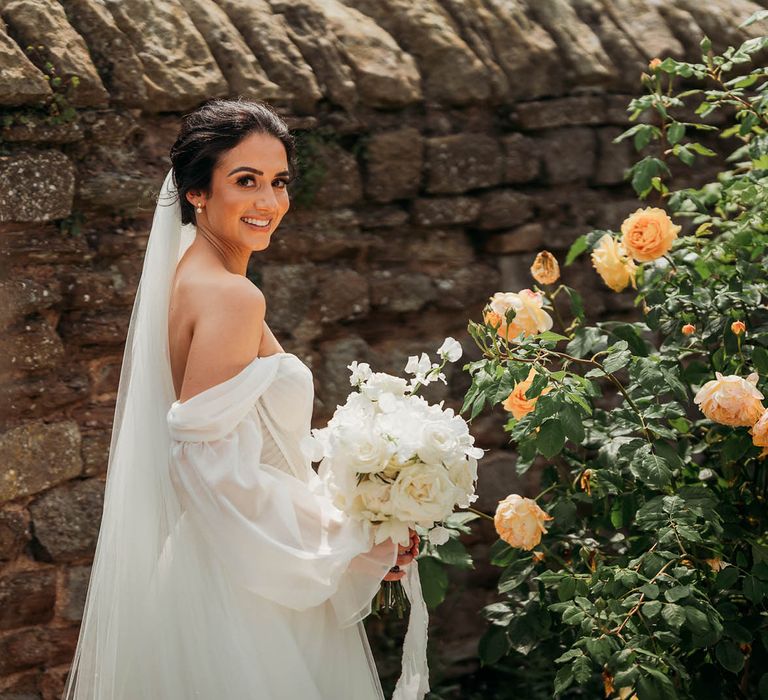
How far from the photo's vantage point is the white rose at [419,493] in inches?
90.7

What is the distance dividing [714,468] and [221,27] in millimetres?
2116

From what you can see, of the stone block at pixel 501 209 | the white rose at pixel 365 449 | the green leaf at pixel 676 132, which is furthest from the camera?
the stone block at pixel 501 209

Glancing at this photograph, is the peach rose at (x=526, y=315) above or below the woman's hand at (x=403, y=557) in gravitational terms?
above

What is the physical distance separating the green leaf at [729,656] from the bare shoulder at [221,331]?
1454 millimetres

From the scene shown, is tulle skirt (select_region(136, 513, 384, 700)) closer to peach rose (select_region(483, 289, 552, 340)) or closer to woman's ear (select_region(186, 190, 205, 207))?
woman's ear (select_region(186, 190, 205, 207))

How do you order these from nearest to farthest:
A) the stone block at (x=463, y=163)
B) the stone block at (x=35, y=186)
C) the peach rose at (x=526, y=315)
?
the peach rose at (x=526, y=315) < the stone block at (x=35, y=186) < the stone block at (x=463, y=163)

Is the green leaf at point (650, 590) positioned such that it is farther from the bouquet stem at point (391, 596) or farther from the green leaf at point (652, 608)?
the bouquet stem at point (391, 596)

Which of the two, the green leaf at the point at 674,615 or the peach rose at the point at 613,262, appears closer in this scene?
the green leaf at the point at 674,615

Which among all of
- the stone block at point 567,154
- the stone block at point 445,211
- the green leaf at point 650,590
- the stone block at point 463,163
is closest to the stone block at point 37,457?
the stone block at point 445,211

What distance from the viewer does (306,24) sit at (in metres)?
3.86

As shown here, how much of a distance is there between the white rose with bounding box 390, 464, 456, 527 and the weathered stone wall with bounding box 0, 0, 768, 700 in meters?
1.34

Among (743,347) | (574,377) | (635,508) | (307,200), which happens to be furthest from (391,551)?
(307,200)

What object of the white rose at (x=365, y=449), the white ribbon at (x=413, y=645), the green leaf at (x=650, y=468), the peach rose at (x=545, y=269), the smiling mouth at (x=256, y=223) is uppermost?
the smiling mouth at (x=256, y=223)

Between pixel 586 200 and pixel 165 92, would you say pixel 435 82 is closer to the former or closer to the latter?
pixel 586 200
